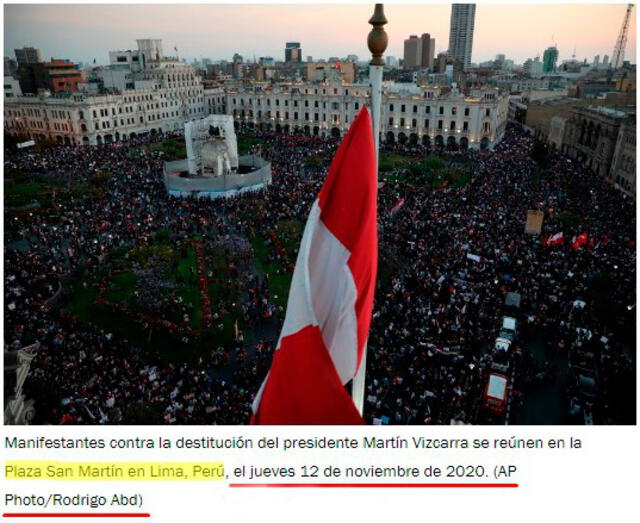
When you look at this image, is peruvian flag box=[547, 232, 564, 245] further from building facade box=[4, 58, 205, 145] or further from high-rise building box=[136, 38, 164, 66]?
high-rise building box=[136, 38, 164, 66]

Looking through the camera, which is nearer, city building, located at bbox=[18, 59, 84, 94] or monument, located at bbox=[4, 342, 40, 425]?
monument, located at bbox=[4, 342, 40, 425]

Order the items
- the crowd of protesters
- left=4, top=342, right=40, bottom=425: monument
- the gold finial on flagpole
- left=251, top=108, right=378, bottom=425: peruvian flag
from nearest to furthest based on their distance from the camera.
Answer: the gold finial on flagpole → left=251, top=108, right=378, bottom=425: peruvian flag → left=4, top=342, right=40, bottom=425: monument → the crowd of protesters

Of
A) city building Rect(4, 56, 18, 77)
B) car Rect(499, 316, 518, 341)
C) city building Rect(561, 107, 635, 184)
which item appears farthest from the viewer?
city building Rect(4, 56, 18, 77)

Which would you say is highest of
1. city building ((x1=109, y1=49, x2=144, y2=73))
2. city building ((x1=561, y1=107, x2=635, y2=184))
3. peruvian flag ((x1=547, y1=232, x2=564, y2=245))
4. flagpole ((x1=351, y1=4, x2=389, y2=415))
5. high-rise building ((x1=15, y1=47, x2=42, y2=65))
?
high-rise building ((x1=15, y1=47, x2=42, y2=65))

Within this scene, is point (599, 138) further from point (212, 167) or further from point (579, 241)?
point (212, 167)

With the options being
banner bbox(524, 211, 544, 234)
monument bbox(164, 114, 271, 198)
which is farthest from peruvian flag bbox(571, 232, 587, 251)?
monument bbox(164, 114, 271, 198)
